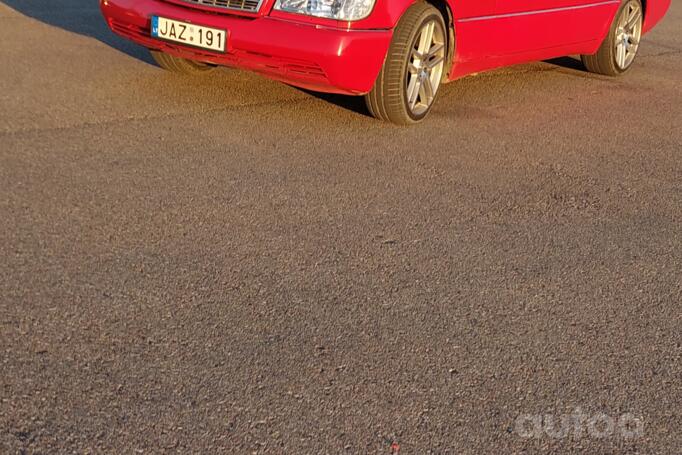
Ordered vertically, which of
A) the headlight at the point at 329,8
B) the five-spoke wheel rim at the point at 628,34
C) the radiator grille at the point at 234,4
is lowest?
the five-spoke wheel rim at the point at 628,34

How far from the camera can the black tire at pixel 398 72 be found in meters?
5.89

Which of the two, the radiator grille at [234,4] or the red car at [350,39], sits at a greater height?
the radiator grille at [234,4]

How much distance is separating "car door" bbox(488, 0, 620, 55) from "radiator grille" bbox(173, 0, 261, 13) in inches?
73.3

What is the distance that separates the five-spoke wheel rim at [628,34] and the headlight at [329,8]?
3.63 meters

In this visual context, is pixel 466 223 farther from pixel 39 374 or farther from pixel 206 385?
pixel 39 374

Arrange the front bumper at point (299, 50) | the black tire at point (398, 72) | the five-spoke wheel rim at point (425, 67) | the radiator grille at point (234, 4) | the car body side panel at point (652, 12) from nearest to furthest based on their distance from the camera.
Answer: the front bumper at point (299, 50), the radiator grille at point (234, 4), the black tire at point (398, 72), the five-spoke wheel rim at point (425, 67), the car body side panel at point (652, 12)

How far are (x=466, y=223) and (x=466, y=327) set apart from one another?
1084 mm

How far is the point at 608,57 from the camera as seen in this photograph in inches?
327

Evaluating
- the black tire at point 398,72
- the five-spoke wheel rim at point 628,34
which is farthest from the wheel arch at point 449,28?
the five-spoke wheel rim at point 628,34

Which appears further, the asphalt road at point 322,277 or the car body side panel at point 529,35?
the car body side panel at point 529,35

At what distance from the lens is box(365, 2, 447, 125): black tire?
232 inches

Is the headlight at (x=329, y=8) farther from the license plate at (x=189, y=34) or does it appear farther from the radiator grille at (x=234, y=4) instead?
the license plate at (x=189, y=34)

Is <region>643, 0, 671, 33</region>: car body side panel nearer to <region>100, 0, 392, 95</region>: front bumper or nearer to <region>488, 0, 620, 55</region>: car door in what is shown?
<region>488, 0, 620, 55</region>: car door

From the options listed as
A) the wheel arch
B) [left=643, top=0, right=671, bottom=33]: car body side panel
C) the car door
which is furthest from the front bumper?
[left=643, top=0, right=671, bottom=33]: car body side panel
